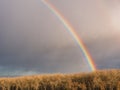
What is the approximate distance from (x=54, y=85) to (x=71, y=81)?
6.23 feet

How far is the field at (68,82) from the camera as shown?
33938 mm

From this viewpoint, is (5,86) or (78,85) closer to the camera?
(78,85)

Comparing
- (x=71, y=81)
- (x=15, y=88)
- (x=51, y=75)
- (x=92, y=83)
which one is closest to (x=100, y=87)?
(x=92, y=83)

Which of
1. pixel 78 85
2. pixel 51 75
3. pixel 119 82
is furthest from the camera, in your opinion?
pixel 51 75

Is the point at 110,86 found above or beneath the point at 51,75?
beneath

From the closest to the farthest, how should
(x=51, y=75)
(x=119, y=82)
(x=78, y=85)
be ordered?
(x=119, y=82), (x=78, y=85), (x=51, y=75)

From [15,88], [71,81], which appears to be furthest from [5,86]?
[71,81]

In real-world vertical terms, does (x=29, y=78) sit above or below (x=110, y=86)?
above

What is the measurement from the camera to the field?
33.9m

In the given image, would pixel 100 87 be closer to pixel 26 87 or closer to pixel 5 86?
pixel 26 87

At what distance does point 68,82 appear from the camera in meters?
36.6

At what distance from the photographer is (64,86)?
3672cm

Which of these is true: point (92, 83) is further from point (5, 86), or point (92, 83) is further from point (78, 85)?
point (5, 86)

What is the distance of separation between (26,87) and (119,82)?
10.1 metres
